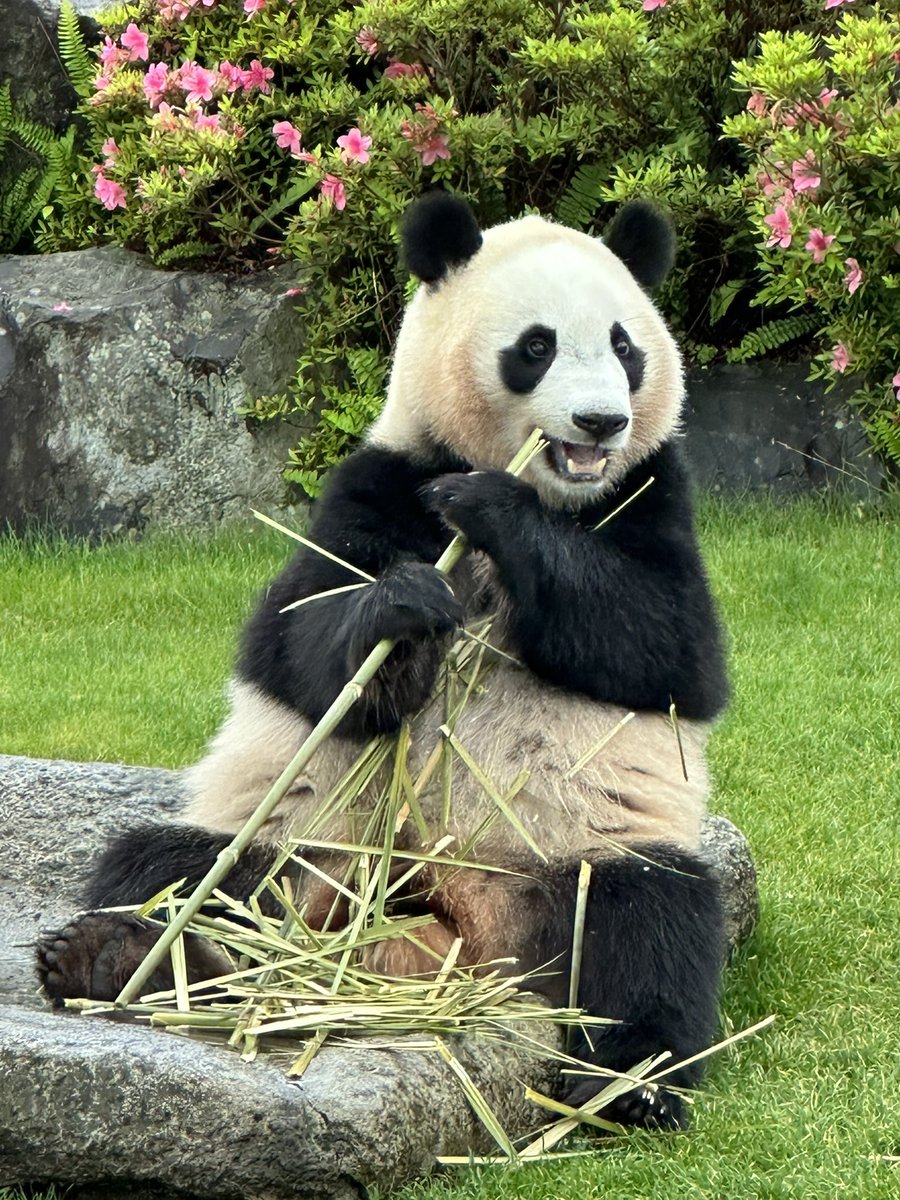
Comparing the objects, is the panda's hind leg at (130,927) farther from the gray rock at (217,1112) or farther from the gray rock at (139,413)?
the gray rock at (139,413)

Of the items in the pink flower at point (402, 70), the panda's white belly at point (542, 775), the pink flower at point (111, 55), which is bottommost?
the panda's white belly at point (542, 775)

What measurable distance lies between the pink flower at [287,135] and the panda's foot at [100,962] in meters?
5.51

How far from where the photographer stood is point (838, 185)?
25.4 ft

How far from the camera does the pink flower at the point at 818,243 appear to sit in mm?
7652

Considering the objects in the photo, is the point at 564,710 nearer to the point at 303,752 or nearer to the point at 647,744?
the point at 647,744

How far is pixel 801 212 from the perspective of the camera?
764cm

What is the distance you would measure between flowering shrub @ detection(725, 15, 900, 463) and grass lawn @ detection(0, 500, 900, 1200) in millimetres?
768

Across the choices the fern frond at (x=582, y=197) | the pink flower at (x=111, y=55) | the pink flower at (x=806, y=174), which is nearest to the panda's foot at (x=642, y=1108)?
the pink flower at (x=806, y=174)

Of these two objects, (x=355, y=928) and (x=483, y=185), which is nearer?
(x=355, y=928)

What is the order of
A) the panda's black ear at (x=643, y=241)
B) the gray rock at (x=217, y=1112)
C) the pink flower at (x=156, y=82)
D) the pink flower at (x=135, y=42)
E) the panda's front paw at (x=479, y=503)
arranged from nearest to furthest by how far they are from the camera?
the gray rock at (x=217, y=1112) < the panda's front paw at (x=479, y=503) < the panda's black ear at (x=643, y=241) < the pink flower at (x=156, y=82) < the pink flower at (x=135, y=42)

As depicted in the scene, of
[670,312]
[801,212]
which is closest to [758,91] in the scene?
[801,212]

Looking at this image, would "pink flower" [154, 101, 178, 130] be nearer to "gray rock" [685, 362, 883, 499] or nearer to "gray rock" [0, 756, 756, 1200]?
"gray rock" [685, 362, 883, 499]

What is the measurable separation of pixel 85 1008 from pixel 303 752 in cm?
66

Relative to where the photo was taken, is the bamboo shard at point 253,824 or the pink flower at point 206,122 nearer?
the bamboo shard at point 253,824
